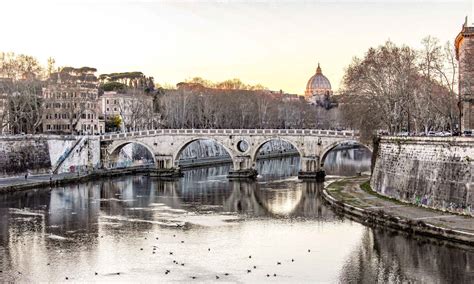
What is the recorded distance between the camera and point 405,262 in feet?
88.1

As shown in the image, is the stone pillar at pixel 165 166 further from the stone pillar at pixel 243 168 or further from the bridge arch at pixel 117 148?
the stone pillar at pixel 243 168

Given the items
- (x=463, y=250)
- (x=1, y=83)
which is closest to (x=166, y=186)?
(x=1, y=83)

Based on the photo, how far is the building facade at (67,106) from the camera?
7256cm

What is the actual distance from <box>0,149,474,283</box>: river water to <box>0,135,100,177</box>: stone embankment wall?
9.31 m

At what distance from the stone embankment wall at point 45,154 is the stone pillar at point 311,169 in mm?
19897

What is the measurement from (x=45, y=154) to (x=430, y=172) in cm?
3680

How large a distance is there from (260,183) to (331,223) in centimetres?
2086

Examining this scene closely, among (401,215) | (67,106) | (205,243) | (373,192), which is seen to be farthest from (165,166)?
(401,215)

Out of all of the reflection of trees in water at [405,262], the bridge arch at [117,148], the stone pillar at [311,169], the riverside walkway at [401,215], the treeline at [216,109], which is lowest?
the reflection of trees in water at [405,262]

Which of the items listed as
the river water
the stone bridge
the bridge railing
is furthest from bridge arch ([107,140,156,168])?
the river water

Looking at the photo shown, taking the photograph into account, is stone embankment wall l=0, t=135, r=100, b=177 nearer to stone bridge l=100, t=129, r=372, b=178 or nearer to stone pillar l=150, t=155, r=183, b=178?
stone bridge l=100, t=129, r=372, b=178

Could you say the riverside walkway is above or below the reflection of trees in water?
above

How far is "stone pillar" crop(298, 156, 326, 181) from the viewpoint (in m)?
58.8

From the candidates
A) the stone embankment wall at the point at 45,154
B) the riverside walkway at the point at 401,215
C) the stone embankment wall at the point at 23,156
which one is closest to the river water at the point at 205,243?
the riverside walkway at the point at 401,215
